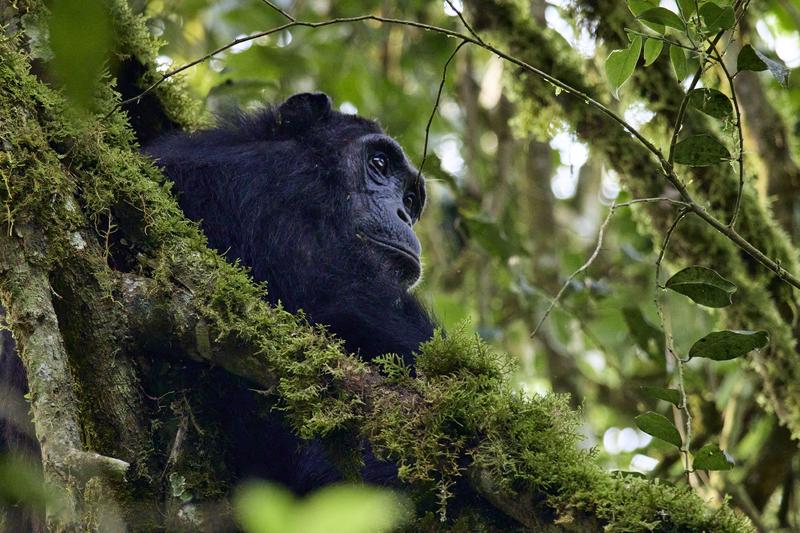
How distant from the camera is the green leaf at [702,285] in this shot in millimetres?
3338

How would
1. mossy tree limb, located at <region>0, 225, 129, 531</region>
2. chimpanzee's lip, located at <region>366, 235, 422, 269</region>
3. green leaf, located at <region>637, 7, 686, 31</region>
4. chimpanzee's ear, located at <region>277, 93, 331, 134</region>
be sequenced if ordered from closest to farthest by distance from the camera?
1. mossy tree limb, located at <region>0, 225, 129, 531</region>
2. green leaf, located at <region>637, 7, 686, 31</region>
3. chimpanzee's lip, located at <region>366, 235, 422, 269</region>
4. chimpanzee's ear, located at <region>277, 93, 331, 134</region>

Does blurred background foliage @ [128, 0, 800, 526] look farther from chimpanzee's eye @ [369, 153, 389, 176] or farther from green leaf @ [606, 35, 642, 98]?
green leaf @ [606, 35, 642, 98]

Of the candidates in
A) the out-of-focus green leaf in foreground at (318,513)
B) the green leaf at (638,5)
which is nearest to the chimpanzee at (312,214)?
the green leaf at (638,5)

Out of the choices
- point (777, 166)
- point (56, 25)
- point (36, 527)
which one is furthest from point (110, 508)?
point (777, 166)

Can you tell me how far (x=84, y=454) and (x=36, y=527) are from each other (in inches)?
56.1

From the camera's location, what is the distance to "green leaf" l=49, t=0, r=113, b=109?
111cm

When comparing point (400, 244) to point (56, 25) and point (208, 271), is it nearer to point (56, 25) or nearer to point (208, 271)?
point (208, 271)

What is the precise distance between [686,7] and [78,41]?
8.32ft

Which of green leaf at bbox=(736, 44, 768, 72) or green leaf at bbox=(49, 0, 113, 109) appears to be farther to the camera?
green leaf at bbox=(736, 44, 768, 72)

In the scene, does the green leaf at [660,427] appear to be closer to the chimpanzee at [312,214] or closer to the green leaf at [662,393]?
the green leaf at [662,393]

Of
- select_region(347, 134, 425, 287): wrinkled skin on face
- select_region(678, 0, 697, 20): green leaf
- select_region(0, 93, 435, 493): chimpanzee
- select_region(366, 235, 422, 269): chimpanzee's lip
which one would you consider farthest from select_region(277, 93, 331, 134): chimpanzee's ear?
select_region(678, 0, 697, 20): green leaf

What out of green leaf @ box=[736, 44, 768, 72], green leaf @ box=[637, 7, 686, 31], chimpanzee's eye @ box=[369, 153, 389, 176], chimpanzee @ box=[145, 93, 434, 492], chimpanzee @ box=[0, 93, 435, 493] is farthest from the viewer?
chimpanzee's eye @ box=[369, 153, 389, 176]

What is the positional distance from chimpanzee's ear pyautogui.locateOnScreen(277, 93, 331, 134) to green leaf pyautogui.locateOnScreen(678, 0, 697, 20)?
2579 millimetres

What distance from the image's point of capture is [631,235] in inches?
317
